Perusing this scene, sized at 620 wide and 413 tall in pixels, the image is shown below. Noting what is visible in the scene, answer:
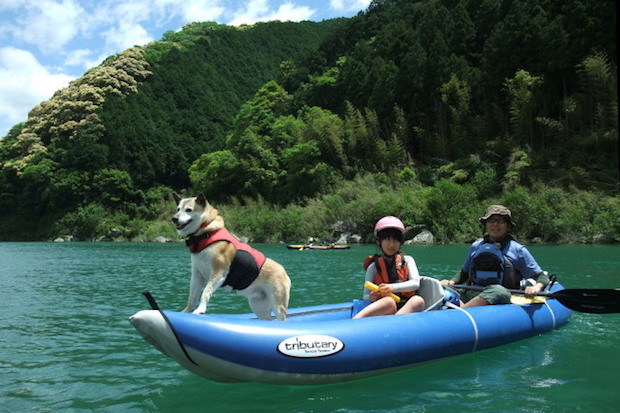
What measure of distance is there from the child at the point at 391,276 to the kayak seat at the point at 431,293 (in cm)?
19

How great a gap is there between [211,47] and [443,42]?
6347 centimetres

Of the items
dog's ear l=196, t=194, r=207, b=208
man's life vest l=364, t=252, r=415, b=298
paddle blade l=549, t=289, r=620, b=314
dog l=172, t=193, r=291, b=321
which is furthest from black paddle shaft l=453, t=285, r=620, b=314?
dog's ear l=196, t=194, r=207, b=208

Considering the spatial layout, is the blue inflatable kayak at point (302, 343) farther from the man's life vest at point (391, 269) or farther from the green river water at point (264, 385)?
the man's life vest at point (391, 269)

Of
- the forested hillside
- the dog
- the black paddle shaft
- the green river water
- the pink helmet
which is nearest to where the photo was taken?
the green river water

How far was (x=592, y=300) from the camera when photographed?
5.11 m

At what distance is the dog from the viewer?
421 centimetres

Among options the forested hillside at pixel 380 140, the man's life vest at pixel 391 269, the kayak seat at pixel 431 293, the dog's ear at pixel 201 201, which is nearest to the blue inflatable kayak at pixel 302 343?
the kayak seat at pixel 431 293

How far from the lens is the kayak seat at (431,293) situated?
5.07 metres

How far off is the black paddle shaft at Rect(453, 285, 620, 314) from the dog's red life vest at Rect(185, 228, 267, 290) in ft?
10.4

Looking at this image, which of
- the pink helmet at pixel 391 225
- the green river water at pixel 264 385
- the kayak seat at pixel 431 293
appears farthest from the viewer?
the kayak seat at pixel 431 293

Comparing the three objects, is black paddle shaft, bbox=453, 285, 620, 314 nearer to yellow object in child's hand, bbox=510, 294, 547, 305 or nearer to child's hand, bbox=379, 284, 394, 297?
yellow object in child's hand, bbox=510, 294, 547, 305

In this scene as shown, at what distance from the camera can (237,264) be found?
4.30 metres

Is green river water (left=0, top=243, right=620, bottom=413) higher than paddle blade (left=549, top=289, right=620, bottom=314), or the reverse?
paddle blade (left=549, top=289, right=620, bottom=314)

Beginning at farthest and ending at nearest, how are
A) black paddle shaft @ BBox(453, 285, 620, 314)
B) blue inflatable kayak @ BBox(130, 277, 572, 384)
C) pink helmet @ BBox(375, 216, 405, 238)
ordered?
black paddle shaft @ BBox(453, 285, 620, 314)
pink helmet @ BBox(375, 216, 405, 238)
blue inflatable kayak @ BBox(130, 277, 572, 384)
